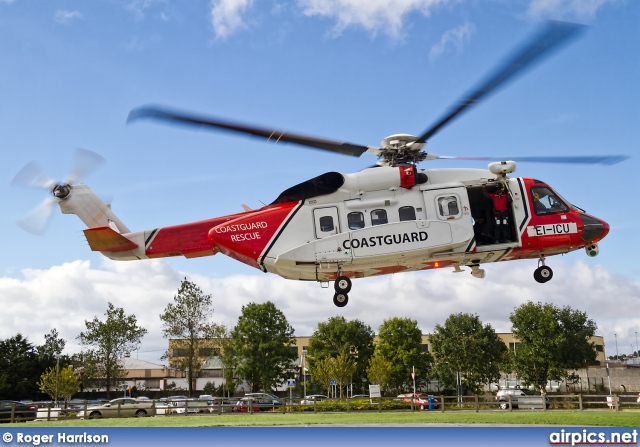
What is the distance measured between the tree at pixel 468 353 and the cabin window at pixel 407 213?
178 feet

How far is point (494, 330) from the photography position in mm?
73062

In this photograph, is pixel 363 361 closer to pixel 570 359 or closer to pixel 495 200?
pixel 570 359

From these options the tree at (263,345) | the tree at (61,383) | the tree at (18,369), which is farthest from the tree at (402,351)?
the tree at (18,369)

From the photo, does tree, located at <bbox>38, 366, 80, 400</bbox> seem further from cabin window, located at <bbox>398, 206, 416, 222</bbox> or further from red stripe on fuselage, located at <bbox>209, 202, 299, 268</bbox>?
cabin window, located at <bbox>398, 206, 416, 222</bbox>

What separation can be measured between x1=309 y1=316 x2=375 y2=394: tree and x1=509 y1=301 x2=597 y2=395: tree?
2115 cm

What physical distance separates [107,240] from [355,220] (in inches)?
314

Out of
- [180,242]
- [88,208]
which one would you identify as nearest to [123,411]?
[88,208]

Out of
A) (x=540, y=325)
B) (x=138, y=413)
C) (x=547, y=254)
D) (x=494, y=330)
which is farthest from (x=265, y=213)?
(x=494, y=330)

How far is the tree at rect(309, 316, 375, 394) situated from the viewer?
80.2m

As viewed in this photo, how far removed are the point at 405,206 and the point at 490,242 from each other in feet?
9.61

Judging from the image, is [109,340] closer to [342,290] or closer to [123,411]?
[123,411]

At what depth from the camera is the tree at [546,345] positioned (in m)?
64.4

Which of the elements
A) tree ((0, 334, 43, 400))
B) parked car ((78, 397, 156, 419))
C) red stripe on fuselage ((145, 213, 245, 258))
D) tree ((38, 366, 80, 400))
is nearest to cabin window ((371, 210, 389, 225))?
red stripe on fuselage ((145, 213, 245, 258))

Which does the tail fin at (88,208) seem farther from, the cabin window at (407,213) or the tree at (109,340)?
the tree at (109,340)
